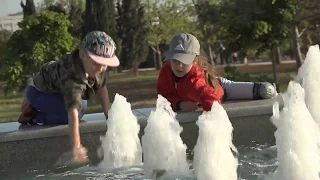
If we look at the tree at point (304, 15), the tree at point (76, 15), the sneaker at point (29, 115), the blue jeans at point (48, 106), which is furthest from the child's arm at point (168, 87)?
the tree at point (76, 15)

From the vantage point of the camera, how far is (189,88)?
370 cm

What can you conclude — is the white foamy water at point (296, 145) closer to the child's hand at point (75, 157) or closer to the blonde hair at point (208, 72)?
the blonde hair at point (208, 72)

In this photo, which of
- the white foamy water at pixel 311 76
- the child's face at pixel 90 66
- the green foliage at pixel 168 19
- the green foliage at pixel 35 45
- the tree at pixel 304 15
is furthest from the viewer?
the green foliage at pixel 168 19

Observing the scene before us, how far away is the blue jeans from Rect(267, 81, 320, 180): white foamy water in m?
1.70

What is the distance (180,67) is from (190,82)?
0.13 meters

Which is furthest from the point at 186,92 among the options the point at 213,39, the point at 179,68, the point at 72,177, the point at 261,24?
the point at 213,39

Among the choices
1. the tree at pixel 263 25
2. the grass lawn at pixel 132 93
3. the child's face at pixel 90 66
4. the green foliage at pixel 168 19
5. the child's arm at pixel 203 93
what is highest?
the green foliage at pixel 168 19

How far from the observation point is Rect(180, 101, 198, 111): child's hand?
3.79 meters

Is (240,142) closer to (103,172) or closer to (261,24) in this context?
(103,172)

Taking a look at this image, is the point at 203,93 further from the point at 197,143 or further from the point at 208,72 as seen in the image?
the point at 197,143

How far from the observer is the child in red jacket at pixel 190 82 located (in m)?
3.54

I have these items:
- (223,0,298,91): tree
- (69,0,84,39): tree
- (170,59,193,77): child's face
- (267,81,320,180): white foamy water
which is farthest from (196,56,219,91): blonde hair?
(69,0,84,39): tree

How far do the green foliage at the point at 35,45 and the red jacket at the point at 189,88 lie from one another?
33.5 feet

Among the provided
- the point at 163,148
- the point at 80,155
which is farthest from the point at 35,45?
the point at 163,148
